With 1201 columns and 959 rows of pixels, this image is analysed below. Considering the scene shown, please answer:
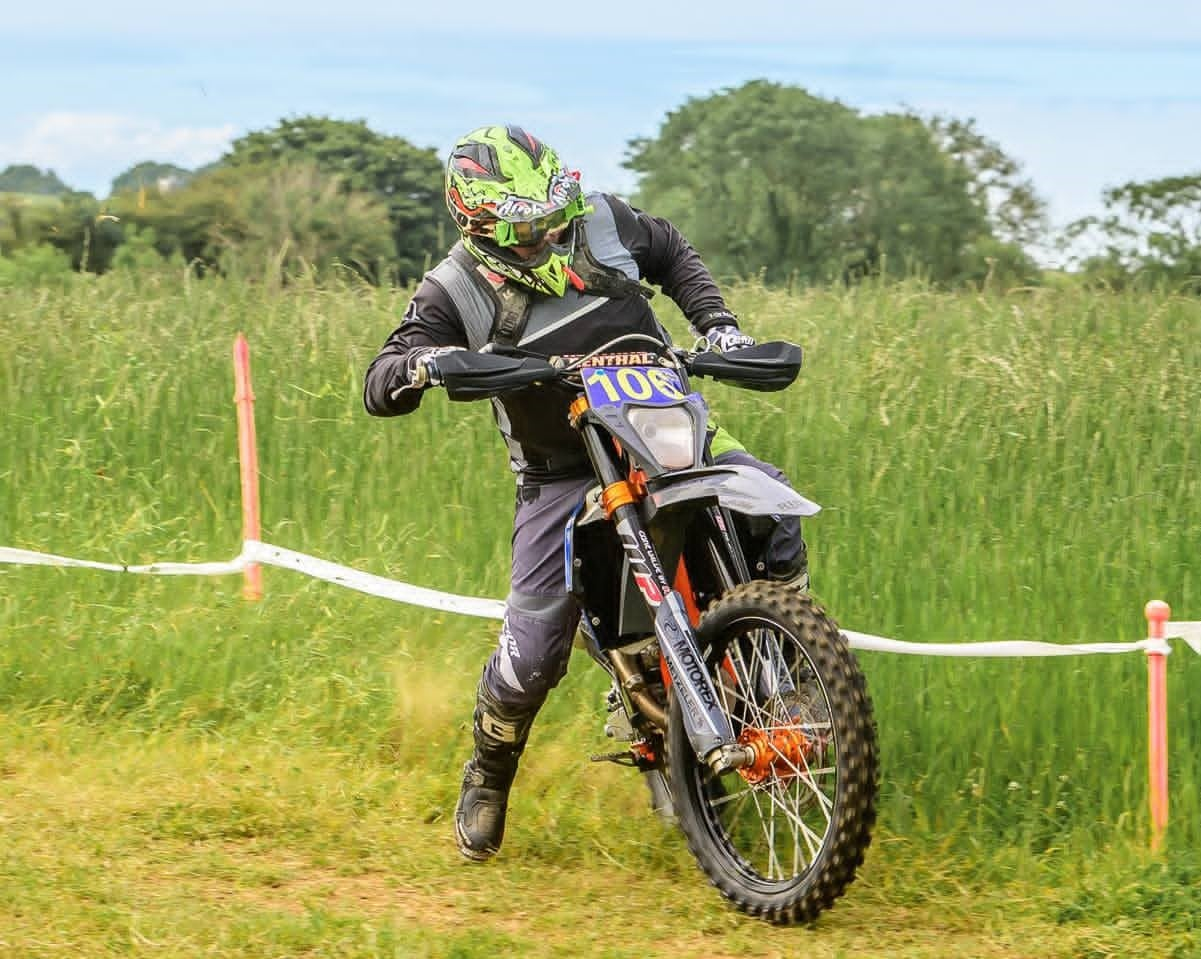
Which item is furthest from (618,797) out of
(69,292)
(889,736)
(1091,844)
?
(69,292)

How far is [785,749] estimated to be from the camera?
4879 mm

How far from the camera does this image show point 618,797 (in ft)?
20.0

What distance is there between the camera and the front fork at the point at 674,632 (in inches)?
189

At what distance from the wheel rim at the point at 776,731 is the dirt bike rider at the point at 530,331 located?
1.31ft

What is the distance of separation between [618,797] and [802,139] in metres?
27.0

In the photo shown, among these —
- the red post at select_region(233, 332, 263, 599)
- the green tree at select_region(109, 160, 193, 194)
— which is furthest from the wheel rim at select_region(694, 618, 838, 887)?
the green tree at select_region(109, 160, 193, 194)

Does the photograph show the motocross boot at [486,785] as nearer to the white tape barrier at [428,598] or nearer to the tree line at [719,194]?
the white tape barrier at [428,598]

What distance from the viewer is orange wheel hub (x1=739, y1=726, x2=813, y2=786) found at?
485 centimetres

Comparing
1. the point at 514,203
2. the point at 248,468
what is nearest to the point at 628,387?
the point at 514,203

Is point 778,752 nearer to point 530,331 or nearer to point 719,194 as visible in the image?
point 530,331

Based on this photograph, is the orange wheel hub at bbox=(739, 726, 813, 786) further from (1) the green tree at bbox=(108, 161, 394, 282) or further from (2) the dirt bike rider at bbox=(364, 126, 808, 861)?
(1) the green tree at bbox=(108, 161, 394, 282)

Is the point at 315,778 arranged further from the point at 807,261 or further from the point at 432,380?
the point at 807,261

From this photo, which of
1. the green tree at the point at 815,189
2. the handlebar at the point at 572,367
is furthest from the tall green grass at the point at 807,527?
the green tree at the point at 815,189

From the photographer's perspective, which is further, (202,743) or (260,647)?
(260,647)
